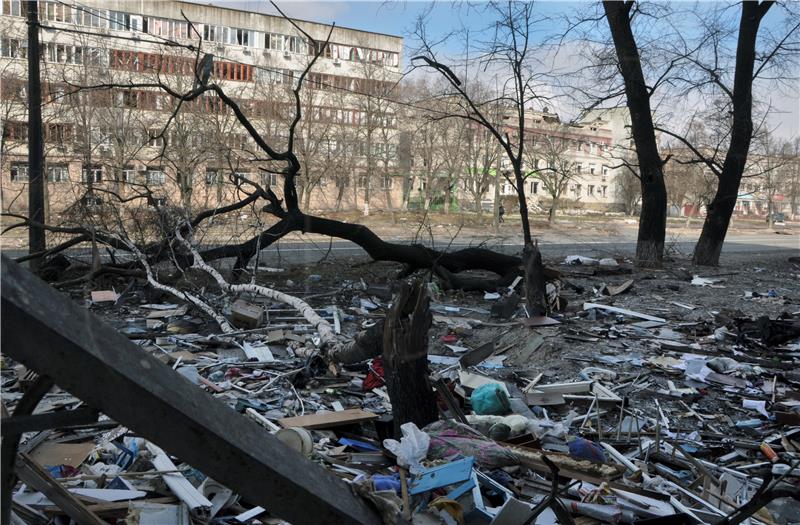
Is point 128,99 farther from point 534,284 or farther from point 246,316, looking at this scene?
point 534,284

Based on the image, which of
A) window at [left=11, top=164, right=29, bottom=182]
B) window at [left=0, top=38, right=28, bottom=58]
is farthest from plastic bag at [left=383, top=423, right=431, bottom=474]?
window at [left=11, top=164, right=29, bottom=182]

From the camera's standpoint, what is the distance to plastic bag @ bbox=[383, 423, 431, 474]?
347 cm

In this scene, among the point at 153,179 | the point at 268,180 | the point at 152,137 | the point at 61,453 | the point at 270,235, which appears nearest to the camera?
the point at 61,453

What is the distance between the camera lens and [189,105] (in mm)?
29422

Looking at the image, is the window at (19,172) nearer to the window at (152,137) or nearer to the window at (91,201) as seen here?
the window at (152,137)

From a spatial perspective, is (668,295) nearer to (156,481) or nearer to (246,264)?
(246,264)

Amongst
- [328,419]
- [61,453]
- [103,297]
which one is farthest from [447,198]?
[61,453]

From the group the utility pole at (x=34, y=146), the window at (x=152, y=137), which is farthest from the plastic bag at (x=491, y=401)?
the utility pole at (x=34, y=146)

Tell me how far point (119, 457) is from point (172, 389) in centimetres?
240

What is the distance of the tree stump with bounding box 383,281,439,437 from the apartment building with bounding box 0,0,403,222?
304 inches

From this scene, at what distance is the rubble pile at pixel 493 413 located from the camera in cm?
323

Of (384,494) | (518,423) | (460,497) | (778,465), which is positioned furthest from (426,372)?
(778,465)

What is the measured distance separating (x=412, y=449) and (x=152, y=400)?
1.99 m

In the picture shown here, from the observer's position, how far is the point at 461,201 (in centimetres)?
4778
